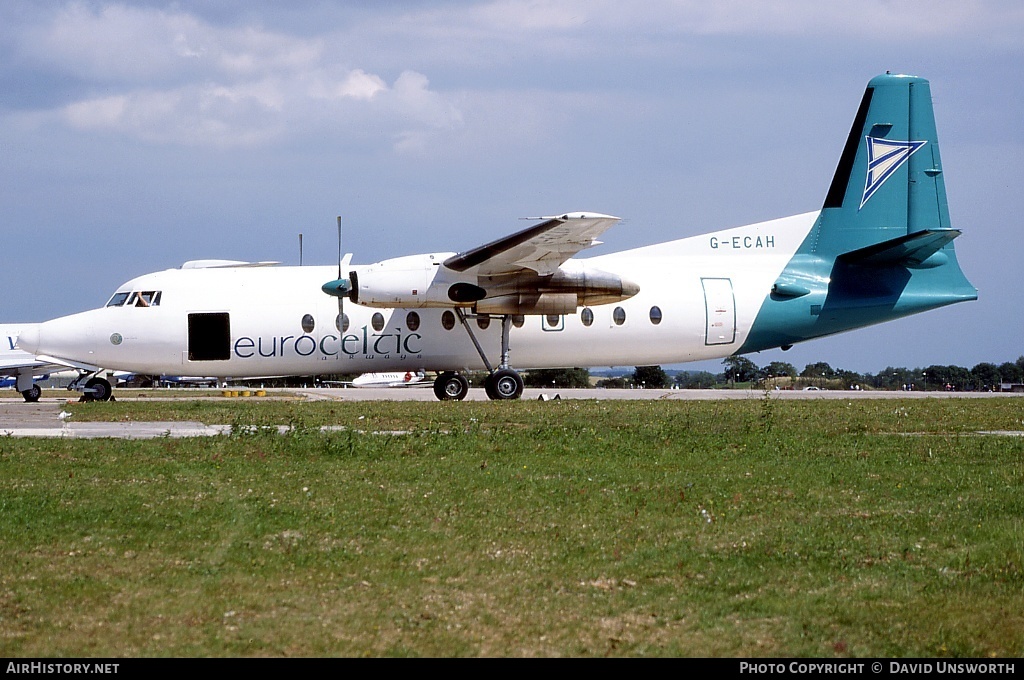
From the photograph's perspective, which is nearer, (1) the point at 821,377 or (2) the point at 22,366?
(2) the point at 22,366

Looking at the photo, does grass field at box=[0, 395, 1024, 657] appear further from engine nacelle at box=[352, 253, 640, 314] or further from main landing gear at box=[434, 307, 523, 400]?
main landing gear at box=[434, 307, 523, 400]

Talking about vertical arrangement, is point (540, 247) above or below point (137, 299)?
above

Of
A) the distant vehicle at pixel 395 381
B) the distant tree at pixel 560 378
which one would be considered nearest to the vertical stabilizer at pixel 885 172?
the distant tree at pixel 560 378

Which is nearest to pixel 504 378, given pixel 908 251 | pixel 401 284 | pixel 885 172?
pixel 401 284

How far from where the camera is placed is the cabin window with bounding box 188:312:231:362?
25.8m

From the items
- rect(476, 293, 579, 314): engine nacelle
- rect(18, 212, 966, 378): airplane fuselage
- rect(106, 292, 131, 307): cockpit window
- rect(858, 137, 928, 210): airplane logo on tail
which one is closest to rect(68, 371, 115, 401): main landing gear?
rect(18, 212, 966, 378): airplane fuselage

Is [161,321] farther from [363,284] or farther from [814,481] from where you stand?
[814,481]

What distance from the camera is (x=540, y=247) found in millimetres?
24344

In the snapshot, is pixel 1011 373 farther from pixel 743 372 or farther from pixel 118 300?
pixel 118 300

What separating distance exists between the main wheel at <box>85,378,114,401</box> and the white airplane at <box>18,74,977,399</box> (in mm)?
57

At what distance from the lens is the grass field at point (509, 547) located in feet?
22.9

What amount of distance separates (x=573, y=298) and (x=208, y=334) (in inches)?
361

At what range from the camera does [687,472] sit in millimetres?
12531

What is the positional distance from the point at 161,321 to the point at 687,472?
1723 centimetres
